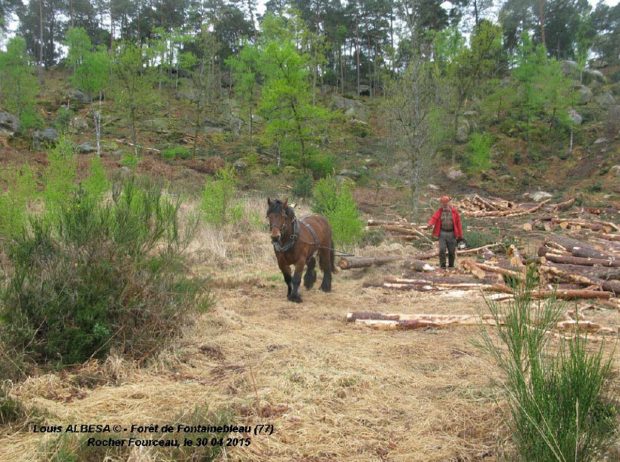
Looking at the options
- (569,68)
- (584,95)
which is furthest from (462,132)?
(569,68)

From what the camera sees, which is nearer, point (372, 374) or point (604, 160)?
point (372, 374)

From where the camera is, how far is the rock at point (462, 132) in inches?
1572

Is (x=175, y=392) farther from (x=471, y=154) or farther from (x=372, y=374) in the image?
(x=471, y=154)

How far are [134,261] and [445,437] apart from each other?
3.53 meters

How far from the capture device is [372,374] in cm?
428

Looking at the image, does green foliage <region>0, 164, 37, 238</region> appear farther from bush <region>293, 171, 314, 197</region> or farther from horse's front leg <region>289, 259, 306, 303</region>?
bush <region>293, 171, 314, 197</region>

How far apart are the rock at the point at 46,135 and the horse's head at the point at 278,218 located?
26.8 meters

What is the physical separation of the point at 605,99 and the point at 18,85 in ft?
168

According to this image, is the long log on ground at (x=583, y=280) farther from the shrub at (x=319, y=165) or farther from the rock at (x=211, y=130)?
the rock at (x=211, y=130)

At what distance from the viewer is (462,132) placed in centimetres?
4009

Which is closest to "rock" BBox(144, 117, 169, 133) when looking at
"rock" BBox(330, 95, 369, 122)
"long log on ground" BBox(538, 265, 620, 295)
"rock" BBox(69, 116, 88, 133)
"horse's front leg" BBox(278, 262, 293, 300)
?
"rock" BBox(69, 116, 88, 133)

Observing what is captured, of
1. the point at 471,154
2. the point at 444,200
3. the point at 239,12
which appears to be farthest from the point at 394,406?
the point at 239,12

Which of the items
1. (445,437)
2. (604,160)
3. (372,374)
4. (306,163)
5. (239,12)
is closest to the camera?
(445,437)

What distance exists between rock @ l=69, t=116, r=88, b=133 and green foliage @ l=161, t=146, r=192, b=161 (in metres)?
8.27
